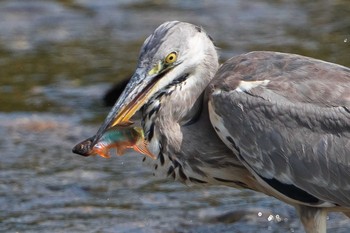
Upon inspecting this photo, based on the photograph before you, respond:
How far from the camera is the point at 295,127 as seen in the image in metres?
5.95

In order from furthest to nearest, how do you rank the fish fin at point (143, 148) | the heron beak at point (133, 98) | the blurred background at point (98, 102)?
the blurred background at point (98, 102) < the fish fin at point (143, 148) < the heron beak at point (133, 98)

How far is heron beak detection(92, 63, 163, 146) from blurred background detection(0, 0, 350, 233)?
112 cm

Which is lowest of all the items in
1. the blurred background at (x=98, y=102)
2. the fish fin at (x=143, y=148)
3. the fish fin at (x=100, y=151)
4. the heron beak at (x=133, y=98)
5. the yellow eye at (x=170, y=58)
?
the blurred background at (x=98, y=102)

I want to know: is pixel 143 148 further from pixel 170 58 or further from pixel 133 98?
pixel 170 58

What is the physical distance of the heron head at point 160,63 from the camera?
5.79 m

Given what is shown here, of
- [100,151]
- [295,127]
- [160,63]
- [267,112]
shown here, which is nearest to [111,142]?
A: [100,151]

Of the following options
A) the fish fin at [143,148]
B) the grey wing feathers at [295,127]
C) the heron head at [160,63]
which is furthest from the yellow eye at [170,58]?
the fish fin at [143,148]

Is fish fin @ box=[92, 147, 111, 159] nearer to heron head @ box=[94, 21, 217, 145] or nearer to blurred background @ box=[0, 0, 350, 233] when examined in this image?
heron head @ box=[94, 21, 217, 145]

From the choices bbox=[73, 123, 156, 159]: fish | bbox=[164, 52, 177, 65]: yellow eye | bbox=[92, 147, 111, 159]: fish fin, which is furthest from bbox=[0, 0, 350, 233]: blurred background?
bbox=[164, 52, 177, 65]: yellow eye

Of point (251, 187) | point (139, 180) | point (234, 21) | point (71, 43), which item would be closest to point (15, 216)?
point (139, 180)

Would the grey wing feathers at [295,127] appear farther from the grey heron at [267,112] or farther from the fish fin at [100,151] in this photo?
the fish fin at [100,151]

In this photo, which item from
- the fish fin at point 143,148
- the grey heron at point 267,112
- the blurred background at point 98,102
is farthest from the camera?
the blurred background at point 98,102

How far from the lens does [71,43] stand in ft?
34.4

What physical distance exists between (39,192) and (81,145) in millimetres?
1505
